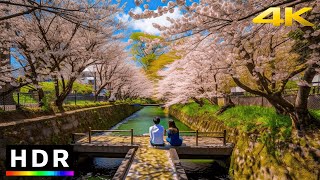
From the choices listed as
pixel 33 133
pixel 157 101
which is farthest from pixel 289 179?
pixel 157 101

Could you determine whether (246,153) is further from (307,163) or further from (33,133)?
(33,133)

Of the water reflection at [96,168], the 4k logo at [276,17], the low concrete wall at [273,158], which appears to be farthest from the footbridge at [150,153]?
the 4k logo at [276,17]

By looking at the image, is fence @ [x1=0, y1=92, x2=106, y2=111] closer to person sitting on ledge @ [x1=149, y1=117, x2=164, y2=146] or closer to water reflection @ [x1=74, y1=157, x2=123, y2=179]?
water reflection @ [x1=74, y1=157, x2=123, y2=179]

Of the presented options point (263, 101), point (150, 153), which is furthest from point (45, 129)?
point (263, 101)

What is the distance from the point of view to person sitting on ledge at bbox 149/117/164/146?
990 cm

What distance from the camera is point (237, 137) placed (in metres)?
10.9

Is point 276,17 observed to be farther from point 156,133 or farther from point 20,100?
point 20,100

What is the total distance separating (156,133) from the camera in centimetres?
995

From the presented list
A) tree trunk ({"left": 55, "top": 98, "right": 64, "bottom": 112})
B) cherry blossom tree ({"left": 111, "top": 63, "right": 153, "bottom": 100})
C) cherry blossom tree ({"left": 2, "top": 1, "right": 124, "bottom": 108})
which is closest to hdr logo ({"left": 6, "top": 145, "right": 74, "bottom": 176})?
cherry blossom tree ({"left": 2, "top": 1, "right": 124, "bottom": 108})

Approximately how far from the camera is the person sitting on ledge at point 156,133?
990 centimetres

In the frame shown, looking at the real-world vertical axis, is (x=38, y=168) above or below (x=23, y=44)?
below

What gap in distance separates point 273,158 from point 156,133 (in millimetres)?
4843

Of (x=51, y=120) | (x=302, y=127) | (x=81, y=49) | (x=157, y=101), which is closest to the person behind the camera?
(x=302, y=127)

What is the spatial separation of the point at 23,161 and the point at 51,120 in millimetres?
4083
